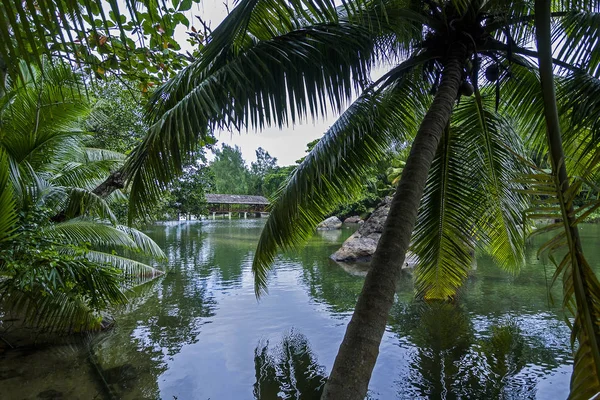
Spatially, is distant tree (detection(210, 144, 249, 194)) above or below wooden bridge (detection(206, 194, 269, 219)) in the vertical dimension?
above

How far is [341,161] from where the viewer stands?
4410 mm

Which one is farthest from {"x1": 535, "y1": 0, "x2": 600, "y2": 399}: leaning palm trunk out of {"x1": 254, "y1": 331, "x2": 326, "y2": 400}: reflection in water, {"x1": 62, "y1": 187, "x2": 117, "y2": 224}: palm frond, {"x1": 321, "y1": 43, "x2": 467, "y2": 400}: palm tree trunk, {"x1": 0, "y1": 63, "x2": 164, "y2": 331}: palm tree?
{"x1": 62, "y1": 187, "x2": 117, "y2": 224}: palm frond

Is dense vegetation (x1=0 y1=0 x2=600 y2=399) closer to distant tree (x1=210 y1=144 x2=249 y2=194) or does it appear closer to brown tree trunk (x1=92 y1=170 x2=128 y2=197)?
brown tree trunk (x1=92 y1=170 x2=128 y2=197)

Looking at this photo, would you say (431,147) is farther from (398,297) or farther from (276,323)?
(398,297)

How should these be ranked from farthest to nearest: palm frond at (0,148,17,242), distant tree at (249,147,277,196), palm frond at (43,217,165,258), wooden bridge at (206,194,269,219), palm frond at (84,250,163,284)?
distant tree at (249,147,277,196) < wooden bridge at (206,194,269,219) < palm frond at (84,250,163,284) < palm frond at (43,217,165,258) < palm frond at (0,148,17,242)

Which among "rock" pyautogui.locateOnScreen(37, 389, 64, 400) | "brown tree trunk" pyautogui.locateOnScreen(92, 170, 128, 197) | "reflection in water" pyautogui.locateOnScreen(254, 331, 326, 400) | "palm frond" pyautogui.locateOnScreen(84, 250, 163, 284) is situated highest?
"brown tree trunk" pyautogui.locateOnScreen(92, 170, 128, 197)

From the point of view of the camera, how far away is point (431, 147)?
106 inches

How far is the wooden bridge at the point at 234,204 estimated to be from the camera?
47.9 metres

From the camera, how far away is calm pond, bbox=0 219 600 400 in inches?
202

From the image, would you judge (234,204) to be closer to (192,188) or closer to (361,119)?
(192,188)

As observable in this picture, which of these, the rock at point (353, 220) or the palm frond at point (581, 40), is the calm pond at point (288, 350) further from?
the rock at point (353, 220)

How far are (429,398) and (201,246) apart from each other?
16175 millimetres

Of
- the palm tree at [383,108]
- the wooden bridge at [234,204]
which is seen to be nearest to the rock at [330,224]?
the wooden bridge at [234,204]

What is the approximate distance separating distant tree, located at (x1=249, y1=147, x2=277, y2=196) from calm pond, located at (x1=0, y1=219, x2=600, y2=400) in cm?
5388
